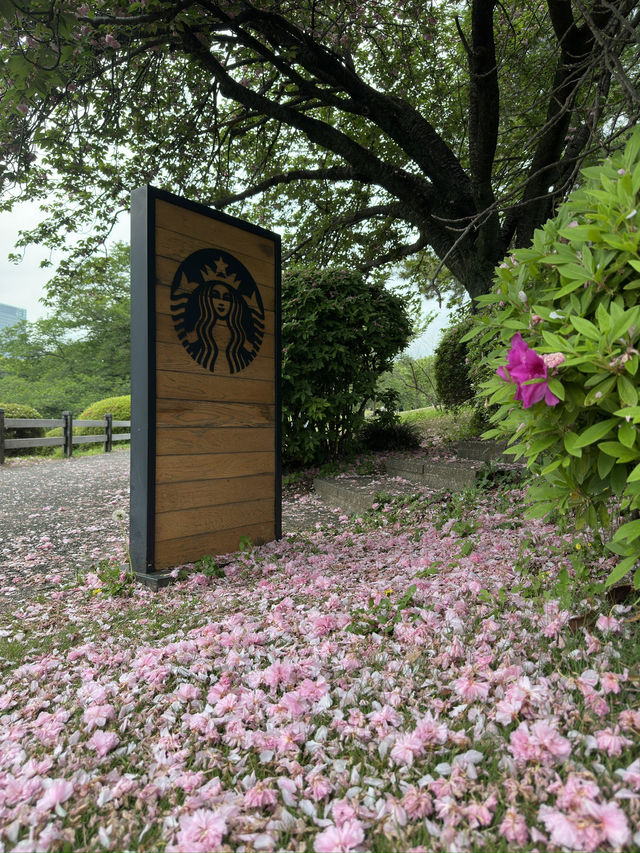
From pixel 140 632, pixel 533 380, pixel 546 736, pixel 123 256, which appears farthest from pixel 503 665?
pixel 123 256

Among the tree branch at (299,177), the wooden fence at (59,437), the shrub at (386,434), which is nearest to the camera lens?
the tree branch at (299,177)

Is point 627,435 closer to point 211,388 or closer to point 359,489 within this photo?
point 211,388

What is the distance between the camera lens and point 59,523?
496 centimetres

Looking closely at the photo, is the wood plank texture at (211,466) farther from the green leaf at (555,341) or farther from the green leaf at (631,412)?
the green leaf at (631,412)

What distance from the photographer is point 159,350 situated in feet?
10.5

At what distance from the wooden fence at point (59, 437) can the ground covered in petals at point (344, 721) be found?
A: 914cm

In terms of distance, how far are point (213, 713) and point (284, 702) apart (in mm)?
225

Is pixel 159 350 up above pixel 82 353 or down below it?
below

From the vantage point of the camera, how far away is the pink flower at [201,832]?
3.54ft

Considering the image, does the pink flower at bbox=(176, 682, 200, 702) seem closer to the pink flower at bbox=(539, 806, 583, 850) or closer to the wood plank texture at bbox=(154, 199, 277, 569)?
the pink flower at bbox=(539, 806, 583, 850)

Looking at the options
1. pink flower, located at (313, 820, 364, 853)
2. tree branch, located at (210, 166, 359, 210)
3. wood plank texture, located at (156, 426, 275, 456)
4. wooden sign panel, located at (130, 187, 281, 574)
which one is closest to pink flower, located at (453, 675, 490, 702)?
pink flower, located at (313, 820, 364, 853)

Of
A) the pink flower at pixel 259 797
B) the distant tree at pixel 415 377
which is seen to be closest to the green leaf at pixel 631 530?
the pink flower at pixel 259 797

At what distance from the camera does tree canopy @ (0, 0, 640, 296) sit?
473 cm

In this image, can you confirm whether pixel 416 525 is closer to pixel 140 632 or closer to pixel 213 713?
pixel 140 632
